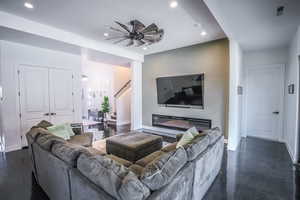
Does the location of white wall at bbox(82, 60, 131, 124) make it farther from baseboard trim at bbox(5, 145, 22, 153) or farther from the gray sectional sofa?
the gray sectional sofa

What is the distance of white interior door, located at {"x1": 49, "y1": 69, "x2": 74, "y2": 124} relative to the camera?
4.93 m

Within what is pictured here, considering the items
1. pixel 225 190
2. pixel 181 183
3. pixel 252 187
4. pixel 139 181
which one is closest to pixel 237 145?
pixel 252 187

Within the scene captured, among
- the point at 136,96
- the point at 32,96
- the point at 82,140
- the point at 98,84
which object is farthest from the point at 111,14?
the point at 98,84

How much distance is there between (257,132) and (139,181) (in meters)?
5.45

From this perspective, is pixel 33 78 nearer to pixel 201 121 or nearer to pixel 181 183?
pixel 181 183

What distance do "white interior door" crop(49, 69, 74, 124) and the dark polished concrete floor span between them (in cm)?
148

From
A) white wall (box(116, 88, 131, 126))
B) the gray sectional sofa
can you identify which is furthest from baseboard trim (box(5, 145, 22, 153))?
white wall (box(116, 88, 131, 126))

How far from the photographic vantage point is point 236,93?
4074 millimetres

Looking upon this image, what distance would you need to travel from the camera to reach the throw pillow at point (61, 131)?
309 centimetres

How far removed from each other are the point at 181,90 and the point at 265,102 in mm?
2723

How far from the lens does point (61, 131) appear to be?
10.6 ft

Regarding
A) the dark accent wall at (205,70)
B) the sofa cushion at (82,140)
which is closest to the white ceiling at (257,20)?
the dark accent wall at (205,70)

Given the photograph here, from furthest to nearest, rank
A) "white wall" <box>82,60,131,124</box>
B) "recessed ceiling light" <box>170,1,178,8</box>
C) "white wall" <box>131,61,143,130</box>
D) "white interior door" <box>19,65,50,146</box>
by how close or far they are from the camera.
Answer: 1. "white wall" <box>82,60,131,124</box>
2. "white wall" <box>131,61,143,130</box>
3. "white interior door" <box>19,65,50,146</box>
4. "recessed ceiling light" <box>170,1,178,8</box>

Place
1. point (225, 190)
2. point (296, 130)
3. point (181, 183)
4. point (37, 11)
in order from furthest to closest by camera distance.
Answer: point (296, 130) → point (37, 11) → point (225, 190) → point (181, 183)
